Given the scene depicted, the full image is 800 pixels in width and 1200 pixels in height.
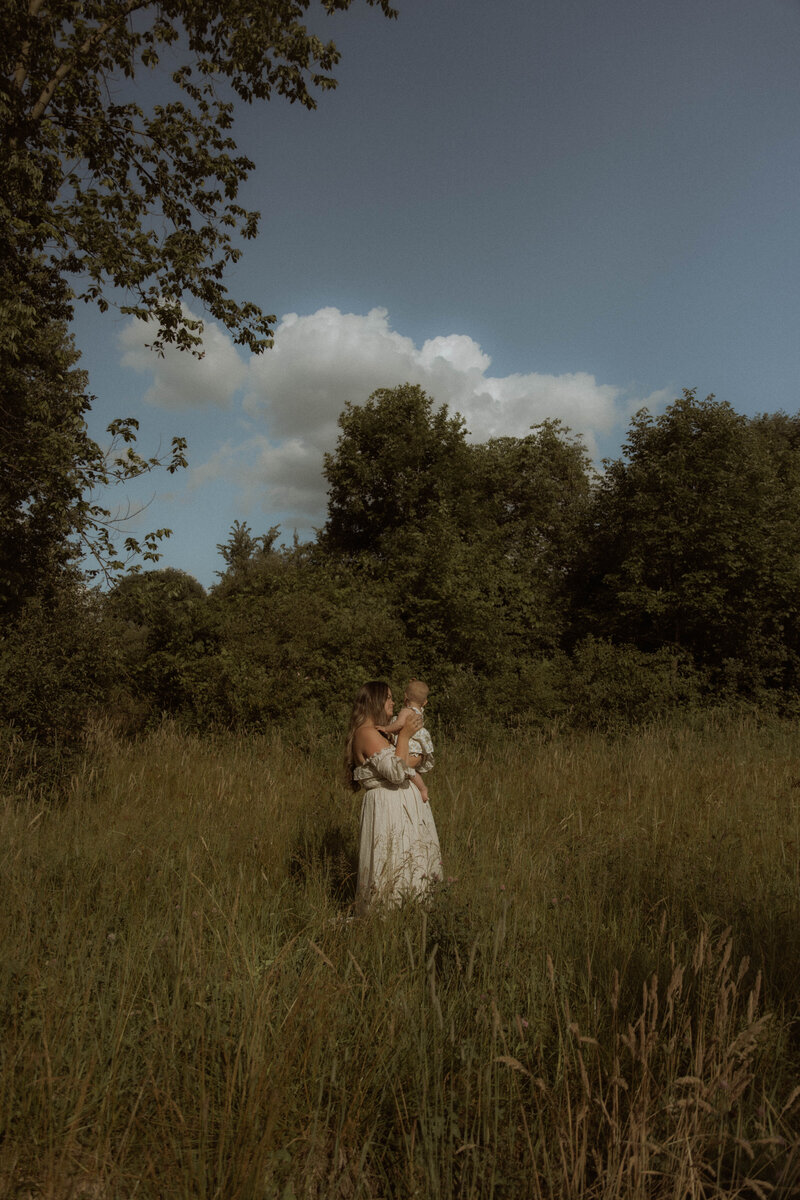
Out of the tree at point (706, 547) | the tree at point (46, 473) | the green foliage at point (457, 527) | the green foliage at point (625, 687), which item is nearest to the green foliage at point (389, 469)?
the green foliage at point (457, 527)

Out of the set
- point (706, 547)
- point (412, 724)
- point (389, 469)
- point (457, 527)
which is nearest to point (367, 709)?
point (412, 724)

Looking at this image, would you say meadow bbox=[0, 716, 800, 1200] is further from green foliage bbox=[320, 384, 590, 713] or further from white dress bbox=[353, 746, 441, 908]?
green foliage bbox=[320, 384, 590, 713]

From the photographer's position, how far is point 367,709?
4.77 meters

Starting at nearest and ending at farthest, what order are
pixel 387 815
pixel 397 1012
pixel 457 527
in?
pixel 397 1012
pixel 387 815
pixel 457 527

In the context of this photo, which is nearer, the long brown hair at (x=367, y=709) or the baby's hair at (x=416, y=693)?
the long brown hair at (x=367, y=709)

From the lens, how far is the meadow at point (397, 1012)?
6.17 feet

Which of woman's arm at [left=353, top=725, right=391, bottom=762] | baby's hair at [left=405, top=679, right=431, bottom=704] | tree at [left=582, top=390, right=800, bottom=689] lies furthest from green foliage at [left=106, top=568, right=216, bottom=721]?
tree at [left=582, top=390, right=800, bottom=689]

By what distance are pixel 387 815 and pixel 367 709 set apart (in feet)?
2.54

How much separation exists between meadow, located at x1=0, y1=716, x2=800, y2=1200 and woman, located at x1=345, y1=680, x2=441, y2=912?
270mm

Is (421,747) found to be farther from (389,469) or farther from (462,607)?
(389,469)

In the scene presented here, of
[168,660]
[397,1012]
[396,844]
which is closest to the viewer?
[397,1012]

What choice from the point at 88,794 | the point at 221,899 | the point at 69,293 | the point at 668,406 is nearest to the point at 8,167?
the point at 69,293

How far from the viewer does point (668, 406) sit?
72.6 feet

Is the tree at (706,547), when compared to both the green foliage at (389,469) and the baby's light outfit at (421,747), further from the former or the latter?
the baby's light outfit at (421,747)
